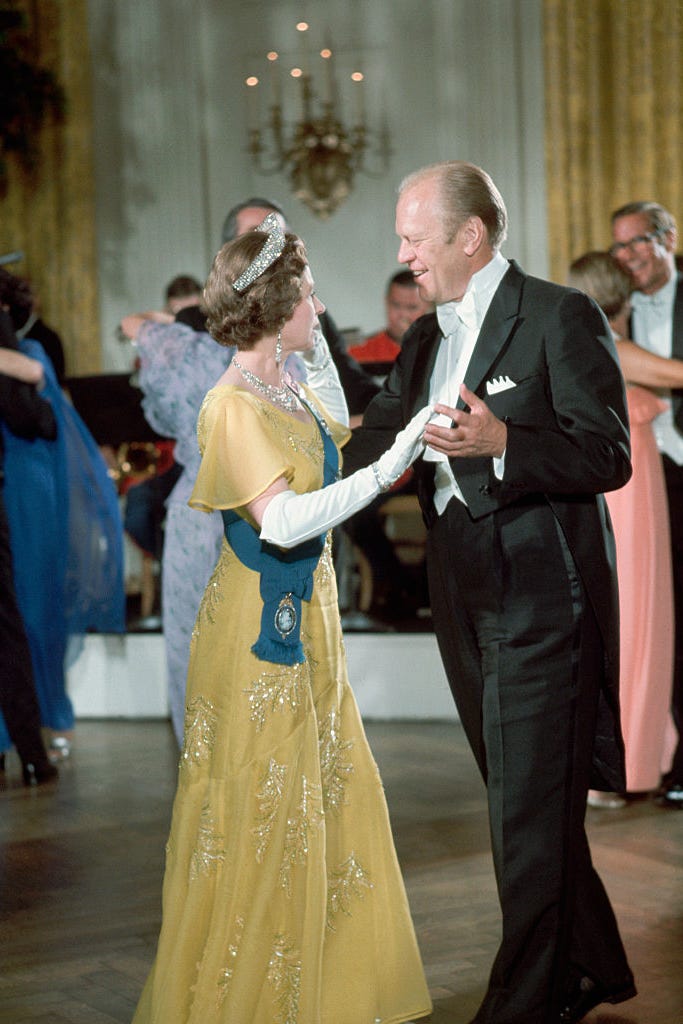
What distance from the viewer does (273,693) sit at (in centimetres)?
255

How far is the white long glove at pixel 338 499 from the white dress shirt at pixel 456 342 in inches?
8.9

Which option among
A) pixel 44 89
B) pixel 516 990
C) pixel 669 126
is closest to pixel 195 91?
pixel 44 89

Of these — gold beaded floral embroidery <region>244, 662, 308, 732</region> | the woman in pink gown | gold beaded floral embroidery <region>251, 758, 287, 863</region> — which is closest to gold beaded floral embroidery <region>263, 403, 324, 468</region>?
gold beaded floral embroidery <region>244, 662, 308, 732</region>

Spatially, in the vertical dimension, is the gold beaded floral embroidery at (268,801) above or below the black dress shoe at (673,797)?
above

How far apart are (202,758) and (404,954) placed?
21.0 inches

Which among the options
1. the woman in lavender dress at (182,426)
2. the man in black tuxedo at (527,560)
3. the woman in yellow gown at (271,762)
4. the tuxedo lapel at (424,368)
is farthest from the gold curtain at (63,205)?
the man in black tuxedo at (527,560)

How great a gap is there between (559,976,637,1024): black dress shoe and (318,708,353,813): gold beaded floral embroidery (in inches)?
22.8

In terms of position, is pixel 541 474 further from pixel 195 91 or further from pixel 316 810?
pixel 195 91

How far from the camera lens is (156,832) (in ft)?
14.1

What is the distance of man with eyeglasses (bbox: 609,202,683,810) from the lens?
4.52 m

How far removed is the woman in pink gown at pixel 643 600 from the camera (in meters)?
4.42

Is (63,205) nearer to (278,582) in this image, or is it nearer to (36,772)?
(36,772)

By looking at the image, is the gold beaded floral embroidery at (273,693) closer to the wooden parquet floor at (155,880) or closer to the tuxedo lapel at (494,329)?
the tuxedo lapel at (494,329)

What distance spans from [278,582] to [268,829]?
44cm
